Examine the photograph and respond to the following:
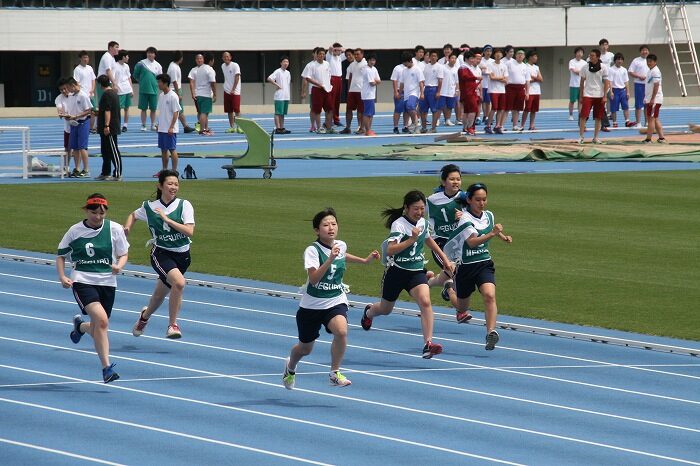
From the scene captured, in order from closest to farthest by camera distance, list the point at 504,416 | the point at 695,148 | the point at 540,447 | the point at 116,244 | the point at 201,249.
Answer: the point at 540,447, the point at 504,416, the point at 116,244, the point at 201,249, the point at 695,148

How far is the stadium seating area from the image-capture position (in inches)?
1873

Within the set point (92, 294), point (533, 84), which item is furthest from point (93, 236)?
point (533, 84)

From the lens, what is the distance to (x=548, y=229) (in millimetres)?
19594

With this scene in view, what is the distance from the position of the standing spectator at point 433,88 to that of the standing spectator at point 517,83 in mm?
1741

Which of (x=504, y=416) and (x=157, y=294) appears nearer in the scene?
(x=504, y=416)

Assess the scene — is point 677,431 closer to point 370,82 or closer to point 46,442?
point 46,442

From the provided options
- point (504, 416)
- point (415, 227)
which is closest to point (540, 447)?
point (504, 416)

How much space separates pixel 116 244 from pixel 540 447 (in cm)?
400

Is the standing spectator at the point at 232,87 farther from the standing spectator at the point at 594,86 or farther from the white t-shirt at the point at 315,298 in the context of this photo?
the white t-shirt at the point at 315,298

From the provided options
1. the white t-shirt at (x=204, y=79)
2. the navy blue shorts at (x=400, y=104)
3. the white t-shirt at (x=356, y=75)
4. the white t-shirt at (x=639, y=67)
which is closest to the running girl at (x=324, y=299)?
the white t-shirt at (x=356, y=75)

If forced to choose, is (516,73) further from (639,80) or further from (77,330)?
(77,330)

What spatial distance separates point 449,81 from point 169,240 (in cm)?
2485

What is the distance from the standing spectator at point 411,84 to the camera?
3569cm

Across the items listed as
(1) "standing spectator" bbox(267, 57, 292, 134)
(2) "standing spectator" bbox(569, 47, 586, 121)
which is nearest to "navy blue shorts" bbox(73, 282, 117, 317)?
(1) "standing spectator" bbox(267, 57, 292, 134)
